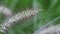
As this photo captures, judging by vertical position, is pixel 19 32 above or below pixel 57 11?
below

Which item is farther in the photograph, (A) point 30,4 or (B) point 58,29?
(A) point 30,4

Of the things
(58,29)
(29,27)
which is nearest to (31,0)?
(29,27)

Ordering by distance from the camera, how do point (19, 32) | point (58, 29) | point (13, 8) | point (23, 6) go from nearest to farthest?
point (58, 29)
point (19, 32)
point (13, 8)
point (23, 6)

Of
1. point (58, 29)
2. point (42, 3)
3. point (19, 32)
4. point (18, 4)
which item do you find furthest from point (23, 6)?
point (58, 29)

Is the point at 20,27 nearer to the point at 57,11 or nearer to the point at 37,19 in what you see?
the point at 37,19

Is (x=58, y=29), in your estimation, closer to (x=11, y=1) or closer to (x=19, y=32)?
(x=19, y=32)

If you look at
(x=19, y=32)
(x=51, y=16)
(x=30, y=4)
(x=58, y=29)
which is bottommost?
(x=58, y=29)

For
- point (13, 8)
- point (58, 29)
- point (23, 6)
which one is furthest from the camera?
point (23, 6)
